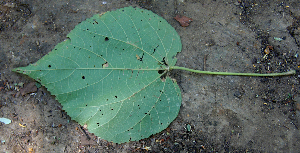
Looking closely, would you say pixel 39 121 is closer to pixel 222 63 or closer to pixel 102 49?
pixel 102 49

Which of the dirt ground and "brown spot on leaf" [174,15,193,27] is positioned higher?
"brown spot on leaf" [174,15,193,27]

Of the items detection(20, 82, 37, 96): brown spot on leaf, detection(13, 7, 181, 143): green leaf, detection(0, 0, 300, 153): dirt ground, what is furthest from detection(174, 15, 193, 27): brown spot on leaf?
detection(20, 82, 37, 96): brown spot on leaf

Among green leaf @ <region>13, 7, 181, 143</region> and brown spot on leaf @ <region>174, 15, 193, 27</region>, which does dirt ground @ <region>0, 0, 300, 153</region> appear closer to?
brown spot on leaf @ <region>174, 15, 193, 27</region>

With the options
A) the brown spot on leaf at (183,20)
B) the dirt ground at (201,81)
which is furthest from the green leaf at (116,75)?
the brown spot on leaf at (183,20)

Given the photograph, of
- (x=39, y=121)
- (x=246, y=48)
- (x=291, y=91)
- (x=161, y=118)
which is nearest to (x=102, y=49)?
(x=161, y=118)

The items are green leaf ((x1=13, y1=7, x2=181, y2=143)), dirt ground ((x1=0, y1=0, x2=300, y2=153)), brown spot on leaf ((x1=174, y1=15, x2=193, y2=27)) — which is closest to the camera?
green leaf ((x1=13, y1=7, x2=181, y2=143))

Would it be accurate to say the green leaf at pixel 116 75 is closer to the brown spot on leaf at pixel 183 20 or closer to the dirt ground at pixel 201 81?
the dirt ground at pixel 201 81
